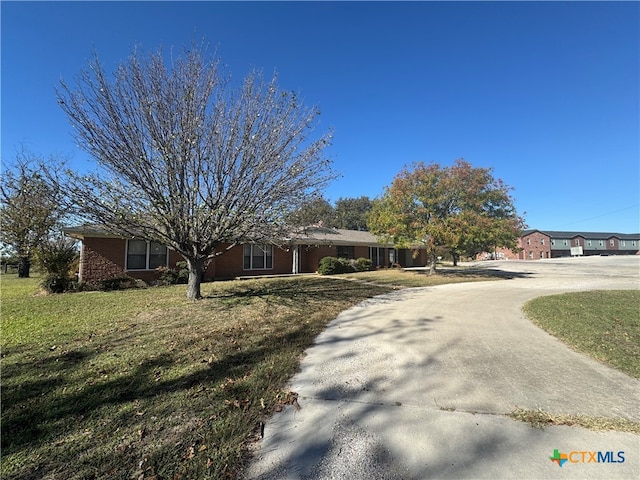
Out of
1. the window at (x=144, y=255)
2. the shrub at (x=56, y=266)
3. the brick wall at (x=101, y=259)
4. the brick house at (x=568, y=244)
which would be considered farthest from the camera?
the brick house at (x=568, y=244)

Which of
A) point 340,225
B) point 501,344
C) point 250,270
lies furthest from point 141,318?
point 340,225

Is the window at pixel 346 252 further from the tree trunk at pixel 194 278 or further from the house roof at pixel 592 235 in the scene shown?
the house roof at pixel 592 235

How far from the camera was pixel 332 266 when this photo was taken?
19.2 meters

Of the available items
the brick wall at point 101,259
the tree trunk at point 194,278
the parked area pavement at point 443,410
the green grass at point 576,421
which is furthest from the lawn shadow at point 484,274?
the brick wall at point 101,259

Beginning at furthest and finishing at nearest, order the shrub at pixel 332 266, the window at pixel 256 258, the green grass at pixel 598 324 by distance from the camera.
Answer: the shrub at pixel 332 266 < the window at pixel 256 258 < the green grass at pixel 598 324

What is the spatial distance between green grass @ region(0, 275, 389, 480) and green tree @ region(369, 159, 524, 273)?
A: 43.4 ft

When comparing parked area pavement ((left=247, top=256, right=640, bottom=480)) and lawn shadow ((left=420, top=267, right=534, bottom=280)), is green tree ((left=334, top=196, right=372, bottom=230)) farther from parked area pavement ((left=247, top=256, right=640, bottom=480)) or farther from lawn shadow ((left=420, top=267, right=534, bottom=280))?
parked area pavement ((left=247, top=256, right=640, bottom=480))

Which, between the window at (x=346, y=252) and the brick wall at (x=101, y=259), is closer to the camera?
the brick wall at (x=101, y=259)

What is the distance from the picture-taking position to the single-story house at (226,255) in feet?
42.1

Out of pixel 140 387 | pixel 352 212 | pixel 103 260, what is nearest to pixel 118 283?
pixel 103 260

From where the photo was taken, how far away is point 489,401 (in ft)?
10.6

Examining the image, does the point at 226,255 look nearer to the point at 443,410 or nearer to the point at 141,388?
the point at 141,388

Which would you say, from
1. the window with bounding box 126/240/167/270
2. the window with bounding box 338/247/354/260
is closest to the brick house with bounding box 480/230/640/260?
the window with bounding box 338/247/354/260

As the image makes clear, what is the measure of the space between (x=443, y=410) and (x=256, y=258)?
15.8 m
